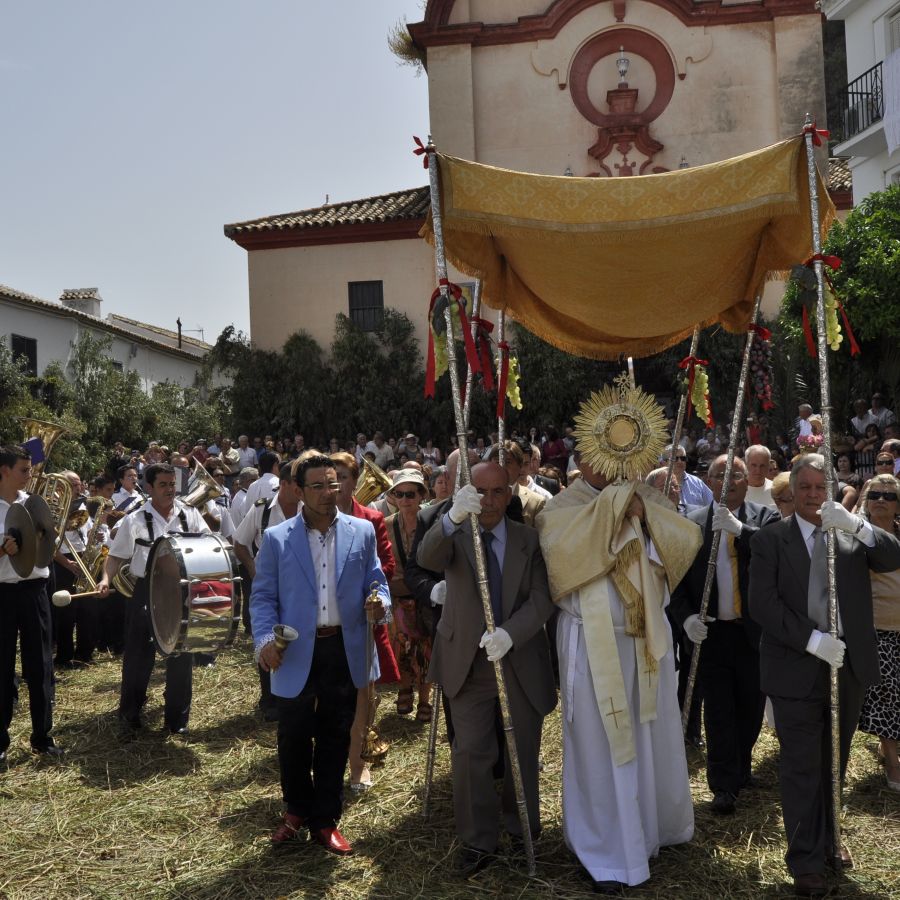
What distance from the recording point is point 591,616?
199 inches

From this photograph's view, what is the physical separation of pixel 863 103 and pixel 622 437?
20887mm

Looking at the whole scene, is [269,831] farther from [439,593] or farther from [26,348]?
[26,348]

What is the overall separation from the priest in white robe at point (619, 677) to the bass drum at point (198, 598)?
89.8 inches

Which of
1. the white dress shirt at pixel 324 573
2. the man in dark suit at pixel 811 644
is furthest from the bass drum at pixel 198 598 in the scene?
the man in dark suit at pixel 811 644

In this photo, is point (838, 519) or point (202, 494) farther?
point (202, 494)

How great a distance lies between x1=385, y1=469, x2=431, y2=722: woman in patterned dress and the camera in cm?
763

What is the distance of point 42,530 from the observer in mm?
7094

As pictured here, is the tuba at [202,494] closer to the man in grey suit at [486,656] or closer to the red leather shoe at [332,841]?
the red leather shoe at [332,841]

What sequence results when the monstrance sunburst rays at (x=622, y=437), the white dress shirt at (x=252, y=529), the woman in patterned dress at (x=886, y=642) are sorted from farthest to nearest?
the white dress shirt at (x=252, y=529)
the woman in patterned dress at (x=886, y=642)
the monstrance sunburst rays at (x=622, y=437)

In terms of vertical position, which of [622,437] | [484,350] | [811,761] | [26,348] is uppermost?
[26,348]

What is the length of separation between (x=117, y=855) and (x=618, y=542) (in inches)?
120

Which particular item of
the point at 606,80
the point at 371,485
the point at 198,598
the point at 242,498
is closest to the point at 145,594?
the point at 198,598

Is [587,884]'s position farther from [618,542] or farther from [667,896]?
[618,542]

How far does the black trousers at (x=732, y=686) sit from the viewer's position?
5.98 metres
